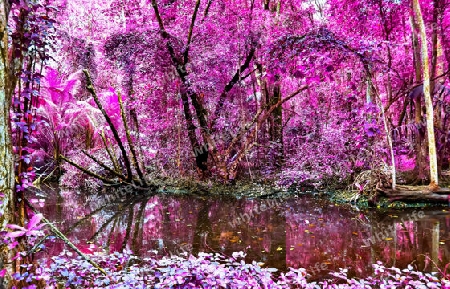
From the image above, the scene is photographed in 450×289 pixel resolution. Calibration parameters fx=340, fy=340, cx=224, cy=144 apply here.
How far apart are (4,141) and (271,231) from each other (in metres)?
3.27

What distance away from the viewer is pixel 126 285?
186 centimetres

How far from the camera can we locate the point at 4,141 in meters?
1.65

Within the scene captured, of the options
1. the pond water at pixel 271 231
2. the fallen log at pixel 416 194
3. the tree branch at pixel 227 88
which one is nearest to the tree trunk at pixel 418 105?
the fallen log at pixel 416 194

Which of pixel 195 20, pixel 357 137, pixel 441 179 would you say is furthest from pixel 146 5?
pixel 441 179

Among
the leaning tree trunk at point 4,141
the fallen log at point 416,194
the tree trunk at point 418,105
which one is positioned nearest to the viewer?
the leaning tree trunk at point 4,141

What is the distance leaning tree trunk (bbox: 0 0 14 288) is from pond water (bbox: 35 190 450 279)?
A: 145cm

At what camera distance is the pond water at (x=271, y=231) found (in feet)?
10.8

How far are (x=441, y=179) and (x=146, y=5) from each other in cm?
661

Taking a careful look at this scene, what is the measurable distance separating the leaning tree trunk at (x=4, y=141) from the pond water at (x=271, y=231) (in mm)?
1453

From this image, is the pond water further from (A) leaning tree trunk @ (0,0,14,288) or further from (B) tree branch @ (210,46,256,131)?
(B) tree branch @ (210,46,256,131)

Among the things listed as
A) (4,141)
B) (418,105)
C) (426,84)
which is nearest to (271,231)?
(426,84)

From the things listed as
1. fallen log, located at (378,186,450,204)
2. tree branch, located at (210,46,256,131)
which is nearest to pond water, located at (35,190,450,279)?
fallen log, located at (378,186,450,204)

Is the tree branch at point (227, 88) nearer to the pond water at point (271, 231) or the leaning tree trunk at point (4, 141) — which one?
the pond water at point (271, 231)

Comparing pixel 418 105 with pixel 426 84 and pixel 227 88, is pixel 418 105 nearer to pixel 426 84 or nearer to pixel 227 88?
pixel 426 84
